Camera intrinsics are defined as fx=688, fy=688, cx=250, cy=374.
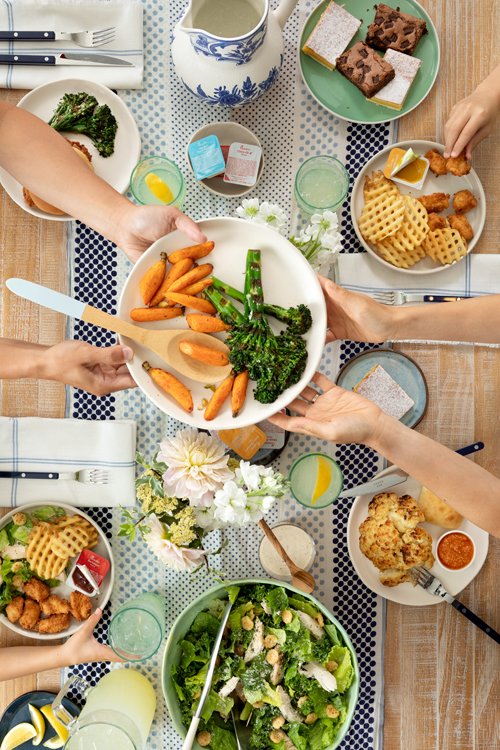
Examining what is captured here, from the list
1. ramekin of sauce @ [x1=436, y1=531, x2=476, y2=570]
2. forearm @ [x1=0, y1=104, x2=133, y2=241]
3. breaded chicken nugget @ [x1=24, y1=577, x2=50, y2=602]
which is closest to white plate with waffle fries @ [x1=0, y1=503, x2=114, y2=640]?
breaded chicken nugget @ [x1=24, y1=577, x2=50, y2=602]

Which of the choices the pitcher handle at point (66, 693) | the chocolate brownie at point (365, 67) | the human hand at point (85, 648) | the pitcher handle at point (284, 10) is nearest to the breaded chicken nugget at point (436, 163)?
the chocolate brownie at point (365, 67)

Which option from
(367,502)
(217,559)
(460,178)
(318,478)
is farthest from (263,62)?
(217,559)

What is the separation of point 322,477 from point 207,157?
0.87 metres

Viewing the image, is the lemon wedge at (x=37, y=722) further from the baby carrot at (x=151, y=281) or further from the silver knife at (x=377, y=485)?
the baby carrot at (x=151, y=281)

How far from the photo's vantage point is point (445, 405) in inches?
74.0

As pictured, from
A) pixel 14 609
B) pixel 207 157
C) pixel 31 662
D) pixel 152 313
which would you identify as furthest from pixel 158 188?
pixel 31 662

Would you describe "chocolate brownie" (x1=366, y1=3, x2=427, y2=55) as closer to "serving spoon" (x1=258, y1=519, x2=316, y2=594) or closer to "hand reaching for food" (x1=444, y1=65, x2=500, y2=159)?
"hand reaching for food" (x1=444, y1=65, x2=500, y2=159)

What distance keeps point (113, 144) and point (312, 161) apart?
530 mm

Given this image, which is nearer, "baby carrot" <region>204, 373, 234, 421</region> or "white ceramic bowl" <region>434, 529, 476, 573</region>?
"baby carrot" <region>204, 373, 234, 421</region>

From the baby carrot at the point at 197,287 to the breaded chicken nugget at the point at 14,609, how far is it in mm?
Answer: 998

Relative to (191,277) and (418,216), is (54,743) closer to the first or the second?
(191,277)

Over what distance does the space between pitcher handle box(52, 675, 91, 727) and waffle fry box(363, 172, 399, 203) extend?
1515 millimetres

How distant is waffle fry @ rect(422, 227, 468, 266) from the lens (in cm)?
179

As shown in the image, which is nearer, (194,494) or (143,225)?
(194,494)
